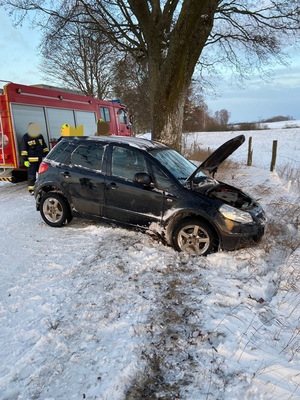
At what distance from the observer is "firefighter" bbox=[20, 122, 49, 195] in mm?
7938

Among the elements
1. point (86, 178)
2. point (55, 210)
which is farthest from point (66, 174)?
point (55, 210)

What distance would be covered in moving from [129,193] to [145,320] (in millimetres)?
2286

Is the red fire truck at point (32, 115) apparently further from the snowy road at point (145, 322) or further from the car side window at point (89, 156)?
the snowy road at point (145, 322)

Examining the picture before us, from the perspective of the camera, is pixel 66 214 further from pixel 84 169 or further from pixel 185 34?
pixel 185 34

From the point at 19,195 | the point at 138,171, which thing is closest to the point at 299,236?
the point at 138,171

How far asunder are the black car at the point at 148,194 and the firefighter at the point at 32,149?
9.32ft

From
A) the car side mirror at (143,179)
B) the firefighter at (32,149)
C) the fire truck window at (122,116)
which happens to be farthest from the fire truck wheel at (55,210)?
the fire truck window at (122,116)

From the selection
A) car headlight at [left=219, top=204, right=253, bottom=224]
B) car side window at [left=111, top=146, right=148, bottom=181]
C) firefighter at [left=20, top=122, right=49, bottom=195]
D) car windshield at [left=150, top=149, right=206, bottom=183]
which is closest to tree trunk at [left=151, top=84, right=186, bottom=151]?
car windshield at [left=150, top=149, right=206, bottom=183]

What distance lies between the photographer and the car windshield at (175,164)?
4.68m

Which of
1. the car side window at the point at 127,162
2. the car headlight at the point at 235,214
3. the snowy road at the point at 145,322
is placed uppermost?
the car side window at the point at 127,162

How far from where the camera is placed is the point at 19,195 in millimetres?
8414

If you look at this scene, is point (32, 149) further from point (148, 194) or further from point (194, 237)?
point (194, 237)

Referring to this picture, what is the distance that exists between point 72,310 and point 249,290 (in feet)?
6.27

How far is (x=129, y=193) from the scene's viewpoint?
15.3 feet
